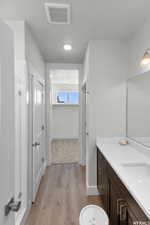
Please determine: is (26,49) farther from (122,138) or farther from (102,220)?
(102,220)

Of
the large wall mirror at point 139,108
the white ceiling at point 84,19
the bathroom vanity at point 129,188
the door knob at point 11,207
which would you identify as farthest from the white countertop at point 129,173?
the white ceiling at point 84,19

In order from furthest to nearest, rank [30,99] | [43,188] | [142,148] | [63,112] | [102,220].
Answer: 1. [63,112]
2. [43,188]
3. [30,99]
4. [142,148]
5. [102,220]

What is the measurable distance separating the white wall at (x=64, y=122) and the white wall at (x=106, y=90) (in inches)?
169

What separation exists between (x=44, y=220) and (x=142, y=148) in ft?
5.47

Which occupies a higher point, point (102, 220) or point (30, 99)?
point (30, 99)

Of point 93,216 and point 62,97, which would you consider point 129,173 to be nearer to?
point 93,216

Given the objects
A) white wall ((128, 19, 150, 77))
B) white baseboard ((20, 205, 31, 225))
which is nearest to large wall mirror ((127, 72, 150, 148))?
white wall ((128, 19, 150, 77))

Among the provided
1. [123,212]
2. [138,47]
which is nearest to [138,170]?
[123,212]

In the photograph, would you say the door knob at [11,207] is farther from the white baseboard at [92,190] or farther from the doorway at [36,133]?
the white baseboard at [92,190]

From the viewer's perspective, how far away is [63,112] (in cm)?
672

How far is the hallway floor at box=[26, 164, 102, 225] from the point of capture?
1953 mm

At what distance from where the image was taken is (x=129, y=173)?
4.28 feet

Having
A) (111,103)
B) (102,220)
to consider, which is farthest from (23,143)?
(111,103)

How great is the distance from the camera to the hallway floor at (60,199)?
6.41 ft
